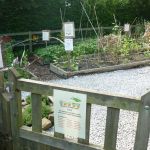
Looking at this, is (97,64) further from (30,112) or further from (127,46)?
(30,112)

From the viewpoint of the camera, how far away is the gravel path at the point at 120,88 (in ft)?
13.6

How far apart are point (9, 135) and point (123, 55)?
582cm

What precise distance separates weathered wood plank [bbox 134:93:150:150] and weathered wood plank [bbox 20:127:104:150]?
15.7 inches

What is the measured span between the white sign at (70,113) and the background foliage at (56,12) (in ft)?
24.0

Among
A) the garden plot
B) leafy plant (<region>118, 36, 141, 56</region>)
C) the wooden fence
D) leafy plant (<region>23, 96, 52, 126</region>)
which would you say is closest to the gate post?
the wooden fence

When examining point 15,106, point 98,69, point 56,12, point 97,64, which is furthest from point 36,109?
point 56,12

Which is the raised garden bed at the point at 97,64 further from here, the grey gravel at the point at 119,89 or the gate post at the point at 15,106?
the gate post at the point at 15,106

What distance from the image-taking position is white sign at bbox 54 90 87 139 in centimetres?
279

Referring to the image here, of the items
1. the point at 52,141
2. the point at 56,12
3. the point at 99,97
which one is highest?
the point at 56,12

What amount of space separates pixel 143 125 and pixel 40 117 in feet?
3.47

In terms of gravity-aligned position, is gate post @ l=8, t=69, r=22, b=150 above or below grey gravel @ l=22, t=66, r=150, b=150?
above

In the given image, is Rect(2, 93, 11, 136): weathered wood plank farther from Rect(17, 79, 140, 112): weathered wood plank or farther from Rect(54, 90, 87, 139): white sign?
Rect(54, 90, 87, 139): white sign

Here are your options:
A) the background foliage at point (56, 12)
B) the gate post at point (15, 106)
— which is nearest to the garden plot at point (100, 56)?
the background foliage at point (56, 12)

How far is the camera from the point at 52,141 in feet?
10.1
